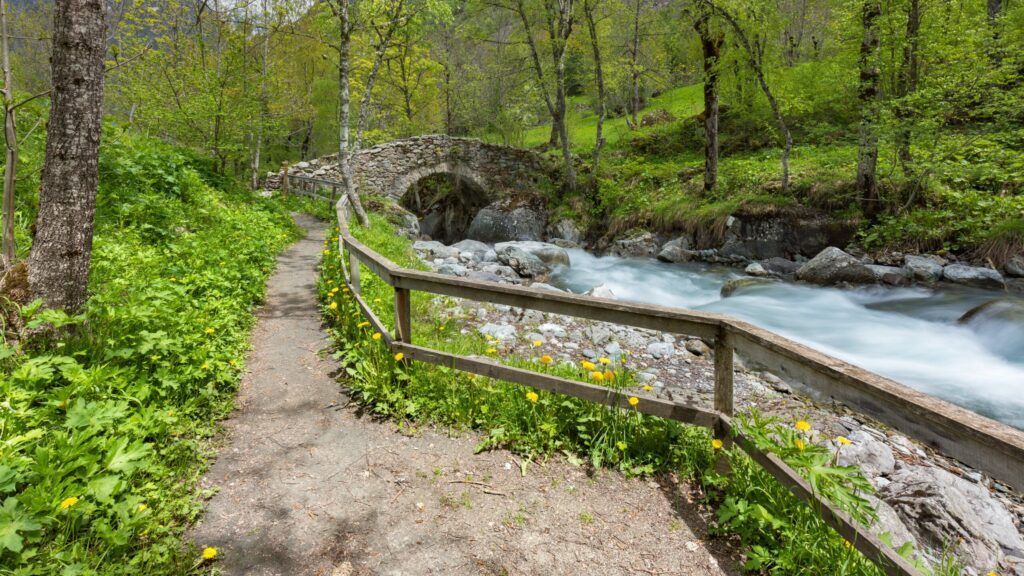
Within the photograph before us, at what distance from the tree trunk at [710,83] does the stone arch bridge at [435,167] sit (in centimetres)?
795

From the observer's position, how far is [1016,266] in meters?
9.20

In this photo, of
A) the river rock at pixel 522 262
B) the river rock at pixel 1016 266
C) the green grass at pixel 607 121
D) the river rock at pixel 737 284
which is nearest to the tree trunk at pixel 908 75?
the river rock at pixel 1016 266

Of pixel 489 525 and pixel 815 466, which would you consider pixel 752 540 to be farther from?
pixel 489 525

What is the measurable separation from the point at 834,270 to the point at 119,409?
12.1 meters

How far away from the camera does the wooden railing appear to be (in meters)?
1.55

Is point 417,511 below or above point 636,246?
below

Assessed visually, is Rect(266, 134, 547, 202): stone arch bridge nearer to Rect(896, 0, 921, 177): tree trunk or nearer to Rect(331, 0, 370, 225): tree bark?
Rect(331, 0, 370, 225): tree bark

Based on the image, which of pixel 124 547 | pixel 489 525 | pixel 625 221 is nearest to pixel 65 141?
pixel 124 547

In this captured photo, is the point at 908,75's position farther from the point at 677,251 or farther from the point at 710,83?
the point at 677,251

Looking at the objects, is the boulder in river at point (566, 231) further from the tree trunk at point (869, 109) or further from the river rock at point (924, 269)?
the river rock at point (924, 269)

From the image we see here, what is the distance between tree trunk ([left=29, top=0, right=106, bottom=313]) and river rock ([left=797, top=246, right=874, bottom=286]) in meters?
12.2

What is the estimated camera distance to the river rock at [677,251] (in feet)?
46.7

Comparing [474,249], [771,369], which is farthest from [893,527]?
[474,249]

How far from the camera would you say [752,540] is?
8.25 feet
